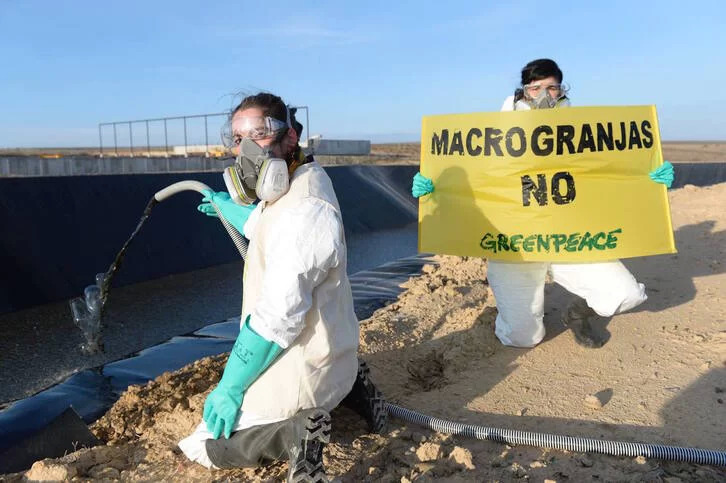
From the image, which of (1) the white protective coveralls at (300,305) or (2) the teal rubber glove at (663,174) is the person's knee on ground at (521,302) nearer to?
(2) the teal rubber glove at (663,174)

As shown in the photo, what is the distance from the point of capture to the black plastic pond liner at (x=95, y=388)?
3213 millimetres

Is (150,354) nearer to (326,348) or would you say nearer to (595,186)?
(326,348)

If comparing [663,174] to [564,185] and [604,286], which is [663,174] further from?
[604,286]

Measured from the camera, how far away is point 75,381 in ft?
13.2

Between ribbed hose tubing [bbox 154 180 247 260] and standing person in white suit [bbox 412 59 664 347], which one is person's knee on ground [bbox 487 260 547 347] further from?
ribbed hose tubing [bbox 154 180 247 260]

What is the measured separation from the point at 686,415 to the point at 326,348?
79.8 inches

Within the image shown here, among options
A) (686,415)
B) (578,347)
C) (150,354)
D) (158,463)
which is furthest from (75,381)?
(686,415)

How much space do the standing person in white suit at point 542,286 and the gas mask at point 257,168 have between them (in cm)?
225

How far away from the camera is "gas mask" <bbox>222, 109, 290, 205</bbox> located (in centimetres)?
248

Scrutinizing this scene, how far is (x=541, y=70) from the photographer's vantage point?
4266 mm

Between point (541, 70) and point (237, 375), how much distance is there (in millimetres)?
3031

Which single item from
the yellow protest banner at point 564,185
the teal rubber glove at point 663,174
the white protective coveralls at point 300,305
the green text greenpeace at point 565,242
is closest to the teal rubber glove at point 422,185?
the yellow protest banner at point 564,185

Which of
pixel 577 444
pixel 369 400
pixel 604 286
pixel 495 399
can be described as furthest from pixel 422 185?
pixel 577 444

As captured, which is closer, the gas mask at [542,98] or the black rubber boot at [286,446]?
the black rubber boot at [286,446]
